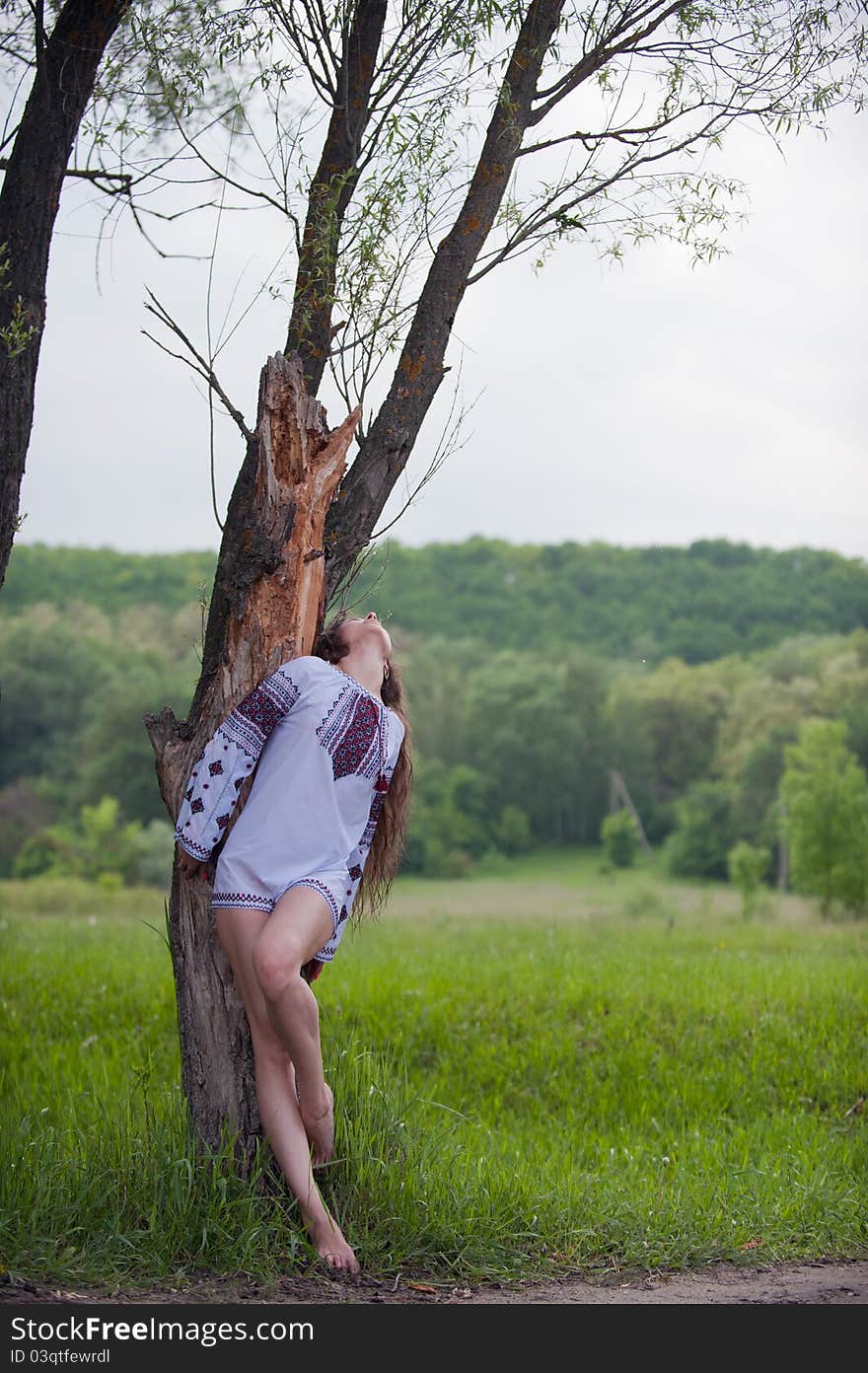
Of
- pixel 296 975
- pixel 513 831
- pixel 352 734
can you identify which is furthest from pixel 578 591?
pixel 296 975

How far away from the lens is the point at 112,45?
5438mm

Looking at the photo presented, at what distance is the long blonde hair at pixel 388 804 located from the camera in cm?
467

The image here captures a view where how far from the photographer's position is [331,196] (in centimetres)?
500

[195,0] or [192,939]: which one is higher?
[195,0]

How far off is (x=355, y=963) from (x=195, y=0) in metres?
7.27

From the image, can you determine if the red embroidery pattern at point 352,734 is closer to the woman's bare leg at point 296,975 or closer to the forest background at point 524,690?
the woman's bare leg at point 296,975

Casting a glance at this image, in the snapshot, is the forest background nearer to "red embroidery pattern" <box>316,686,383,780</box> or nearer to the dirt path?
"red embroidery pattern" <box>316,686,383,780</box>

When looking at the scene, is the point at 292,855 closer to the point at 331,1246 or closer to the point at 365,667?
the point at 365,667

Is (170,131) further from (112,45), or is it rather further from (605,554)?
(605,554)

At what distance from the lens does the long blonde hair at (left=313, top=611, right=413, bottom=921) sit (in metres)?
4.67

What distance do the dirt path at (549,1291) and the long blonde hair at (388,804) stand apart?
132 centimetres

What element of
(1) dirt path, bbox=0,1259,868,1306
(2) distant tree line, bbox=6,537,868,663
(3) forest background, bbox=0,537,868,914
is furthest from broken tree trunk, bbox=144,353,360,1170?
(2) distant tree line, bbox=6,537,868,663

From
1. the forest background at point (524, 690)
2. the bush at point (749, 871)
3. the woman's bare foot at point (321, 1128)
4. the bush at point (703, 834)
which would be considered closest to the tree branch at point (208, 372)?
the woman's bare foot at point (321, 1128)

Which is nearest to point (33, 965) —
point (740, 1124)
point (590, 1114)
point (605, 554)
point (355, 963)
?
point (355, 963)
